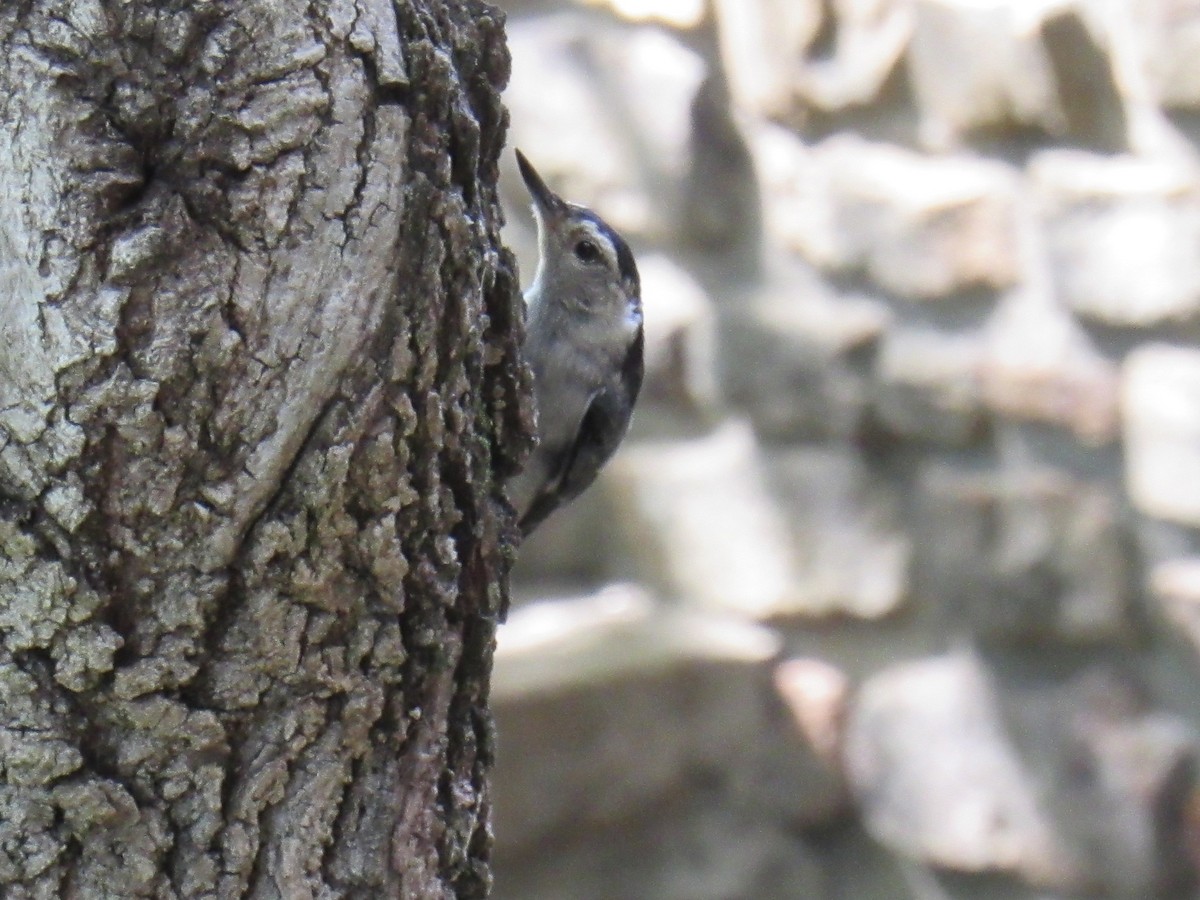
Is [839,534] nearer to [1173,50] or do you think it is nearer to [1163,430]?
[1163,430]

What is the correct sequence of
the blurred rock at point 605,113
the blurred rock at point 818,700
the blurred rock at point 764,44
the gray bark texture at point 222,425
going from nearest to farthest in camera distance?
1. the gray bark texture at point 222,425
2. the blurred rock at point 764,44
3. the blurred rock at point 605,113
4. the blurred rock at point 818,700

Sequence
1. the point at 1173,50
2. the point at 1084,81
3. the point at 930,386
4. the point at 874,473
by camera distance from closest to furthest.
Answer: the point at 1173,50 < the point at 1084,81 < the point at 930,386 < the point at 874,473

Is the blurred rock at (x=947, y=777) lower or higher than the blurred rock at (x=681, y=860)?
higher

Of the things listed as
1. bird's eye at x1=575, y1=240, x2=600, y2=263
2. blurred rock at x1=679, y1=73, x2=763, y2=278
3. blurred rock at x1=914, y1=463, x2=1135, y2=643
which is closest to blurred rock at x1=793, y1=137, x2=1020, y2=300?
blurred rock at x1=679, y1=73, x2=763, y2=278

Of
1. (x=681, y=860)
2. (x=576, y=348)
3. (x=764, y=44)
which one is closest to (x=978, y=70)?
(x=764, y=44)

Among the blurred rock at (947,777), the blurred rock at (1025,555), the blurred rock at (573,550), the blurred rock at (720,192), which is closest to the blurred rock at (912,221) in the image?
the blurred rock at (720,192)

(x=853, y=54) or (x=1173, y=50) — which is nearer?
(x=1173, y=50)

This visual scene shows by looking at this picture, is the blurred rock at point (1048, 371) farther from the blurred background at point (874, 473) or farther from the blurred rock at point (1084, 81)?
the blurred rock at point (1084, 81)
